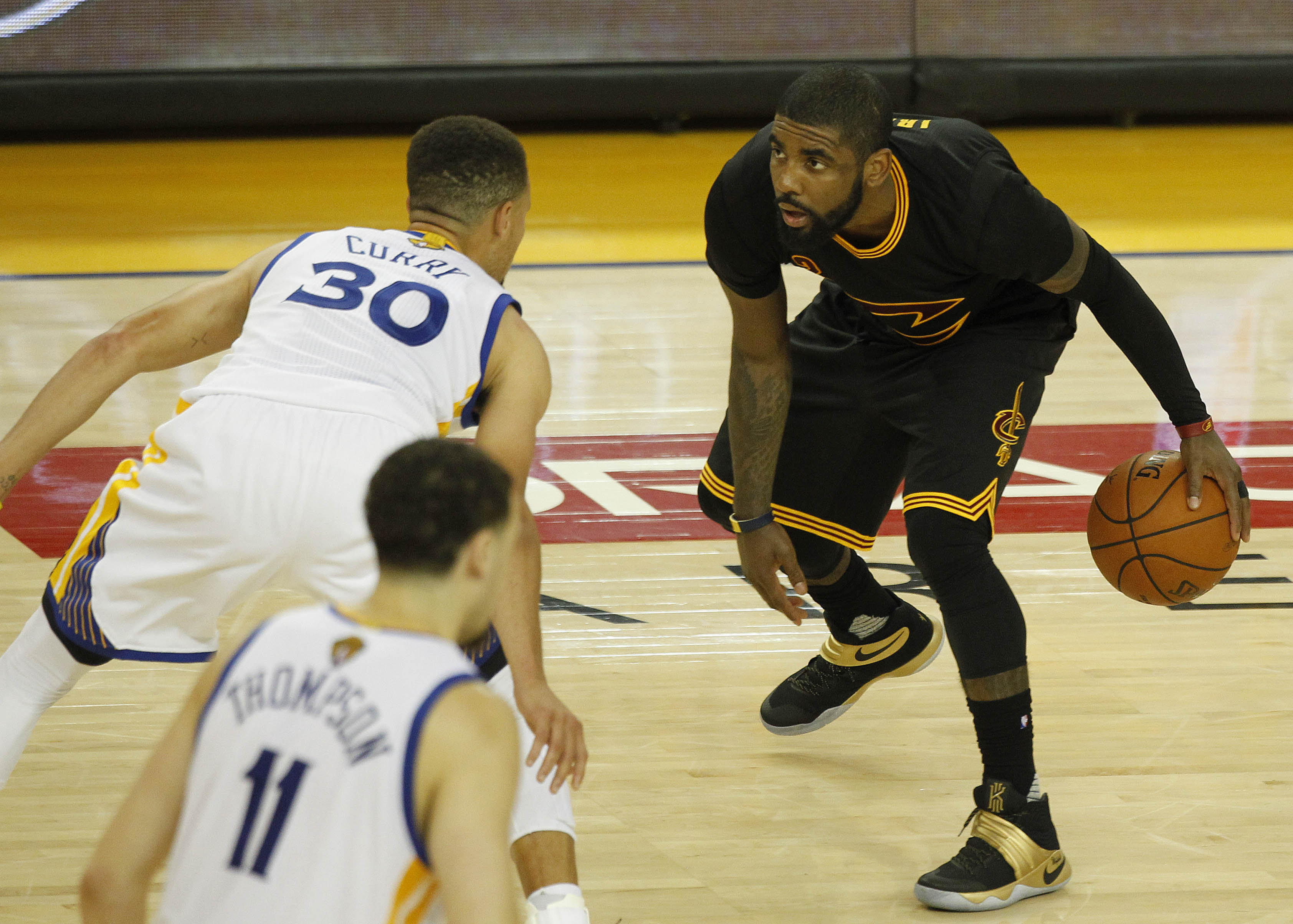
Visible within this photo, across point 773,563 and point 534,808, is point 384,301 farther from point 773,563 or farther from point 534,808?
point 773,563

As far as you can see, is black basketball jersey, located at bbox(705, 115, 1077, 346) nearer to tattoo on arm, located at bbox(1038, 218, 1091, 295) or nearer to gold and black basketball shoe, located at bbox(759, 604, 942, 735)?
tattoo on arm, located at bbox(1038, 218, 1091, 295)

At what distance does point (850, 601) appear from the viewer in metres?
3.51

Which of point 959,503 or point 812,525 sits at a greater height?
point 959,503

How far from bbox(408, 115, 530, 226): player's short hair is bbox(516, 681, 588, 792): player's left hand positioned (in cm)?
97

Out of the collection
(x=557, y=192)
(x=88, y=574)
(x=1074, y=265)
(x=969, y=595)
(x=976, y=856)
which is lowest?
(x=557, y=192)

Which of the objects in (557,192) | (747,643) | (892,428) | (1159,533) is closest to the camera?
(1159,533)

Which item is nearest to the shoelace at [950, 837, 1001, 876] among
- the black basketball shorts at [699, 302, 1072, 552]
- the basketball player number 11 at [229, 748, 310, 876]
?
the black basketball shorts at [699, 302, 1072, 552]

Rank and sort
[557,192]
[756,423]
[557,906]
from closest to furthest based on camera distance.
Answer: [557,906]
[756,423]
[557,192]

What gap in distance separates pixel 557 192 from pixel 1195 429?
6670 mm

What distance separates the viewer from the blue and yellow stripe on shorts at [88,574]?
2.41 metres

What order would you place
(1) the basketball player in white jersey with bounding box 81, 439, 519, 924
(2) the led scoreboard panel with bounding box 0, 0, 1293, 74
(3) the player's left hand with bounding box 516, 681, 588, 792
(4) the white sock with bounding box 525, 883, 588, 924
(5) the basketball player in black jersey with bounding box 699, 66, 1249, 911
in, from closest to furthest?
(1) the basketball player in white jersey with bounding box 81, 439, 519, 924, (3) the player's left hand with bounding box 516, 681, 588, 792, (4) the white sock with bounding box 525, 883, 588, 924, (5) the basketball player in black jersey with bounding box 699, 66, 1249, 911, (2) the led scoreboard panel with bounding box 0, 0, 1293, 74

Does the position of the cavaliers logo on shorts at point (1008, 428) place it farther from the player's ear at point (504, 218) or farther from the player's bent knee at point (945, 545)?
the player's ear at point (504, 218)

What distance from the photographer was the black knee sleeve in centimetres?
278

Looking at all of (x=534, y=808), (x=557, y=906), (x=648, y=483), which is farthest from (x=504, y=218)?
(x=648, y=483)
